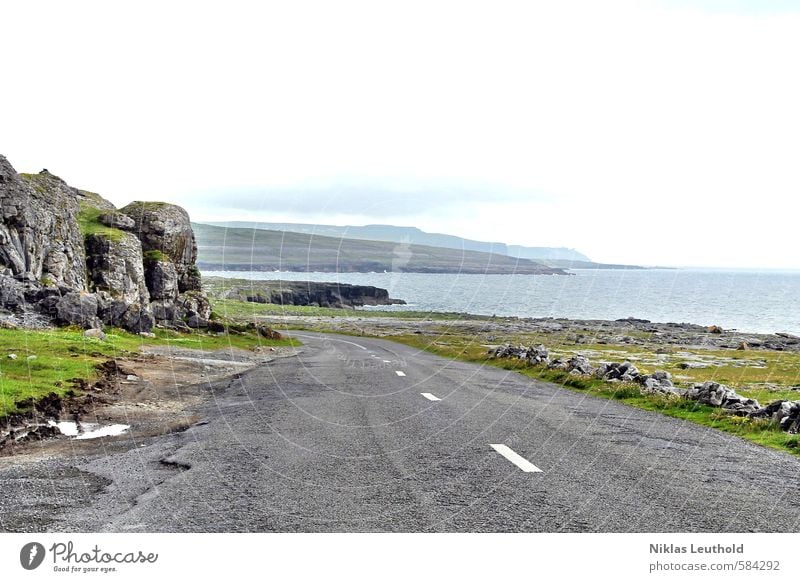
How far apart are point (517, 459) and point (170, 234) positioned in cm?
5261

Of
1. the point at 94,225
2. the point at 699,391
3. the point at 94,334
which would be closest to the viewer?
the point at 699,391

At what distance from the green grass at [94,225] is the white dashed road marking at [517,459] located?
42.9 metres

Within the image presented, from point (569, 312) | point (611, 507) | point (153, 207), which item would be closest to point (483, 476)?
point (611, 507)

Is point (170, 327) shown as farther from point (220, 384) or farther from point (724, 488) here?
point (724, 488)

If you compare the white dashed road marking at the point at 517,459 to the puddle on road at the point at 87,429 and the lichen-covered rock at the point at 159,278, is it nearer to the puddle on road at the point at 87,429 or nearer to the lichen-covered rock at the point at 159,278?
the puddle on road at the point at 87,429

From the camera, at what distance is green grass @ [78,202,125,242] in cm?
4750

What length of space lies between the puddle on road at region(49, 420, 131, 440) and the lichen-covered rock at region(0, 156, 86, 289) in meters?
24.0

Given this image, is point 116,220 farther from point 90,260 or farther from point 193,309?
point 193,309

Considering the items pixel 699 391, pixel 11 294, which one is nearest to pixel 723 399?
pixel 699 391

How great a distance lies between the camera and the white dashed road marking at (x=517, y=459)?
9445 mm

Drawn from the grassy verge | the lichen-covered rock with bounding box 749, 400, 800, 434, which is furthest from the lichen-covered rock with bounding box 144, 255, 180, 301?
the lichen-covered rock with bounding box 749, 400, 800, 434

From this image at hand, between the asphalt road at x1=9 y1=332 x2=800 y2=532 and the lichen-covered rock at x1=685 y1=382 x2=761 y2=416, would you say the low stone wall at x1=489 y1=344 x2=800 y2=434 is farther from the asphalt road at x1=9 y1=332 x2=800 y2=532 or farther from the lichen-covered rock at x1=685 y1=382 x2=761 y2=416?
the asphalt road at x1=9 y1=332 x2=800 y2=532

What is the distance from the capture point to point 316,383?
23.0 m

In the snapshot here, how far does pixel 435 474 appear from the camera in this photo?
909 cm
